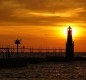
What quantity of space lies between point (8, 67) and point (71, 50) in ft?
146

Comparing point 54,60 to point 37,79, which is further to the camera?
point 54,60

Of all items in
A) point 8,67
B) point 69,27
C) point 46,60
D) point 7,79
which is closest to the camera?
point 7,79

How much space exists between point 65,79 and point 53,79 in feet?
5.48

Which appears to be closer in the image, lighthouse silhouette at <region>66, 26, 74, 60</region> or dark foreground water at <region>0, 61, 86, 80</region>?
dark foreground water at <region>0, 61, 86, 80</region>

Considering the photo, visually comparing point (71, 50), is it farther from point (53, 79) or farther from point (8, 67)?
point (53, 79)

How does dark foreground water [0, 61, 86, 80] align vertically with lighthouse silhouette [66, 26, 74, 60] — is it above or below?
below

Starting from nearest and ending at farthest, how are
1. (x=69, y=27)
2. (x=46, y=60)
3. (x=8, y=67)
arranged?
(x=8, y=67) → (x=69, y=27) → (x=46, y=60)

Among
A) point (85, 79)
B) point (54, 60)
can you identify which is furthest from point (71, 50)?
point (85, 79)

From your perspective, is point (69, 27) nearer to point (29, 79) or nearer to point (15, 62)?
point (15, 62)

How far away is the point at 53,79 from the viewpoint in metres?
58.5

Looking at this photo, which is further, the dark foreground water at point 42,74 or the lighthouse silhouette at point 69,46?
the lighthouse silhouette at point 69,46

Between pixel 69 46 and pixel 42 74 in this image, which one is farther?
pixel 69 46

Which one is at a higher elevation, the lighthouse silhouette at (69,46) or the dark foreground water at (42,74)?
the lighthouse silhouette at (69,46)

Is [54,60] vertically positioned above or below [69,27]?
below
